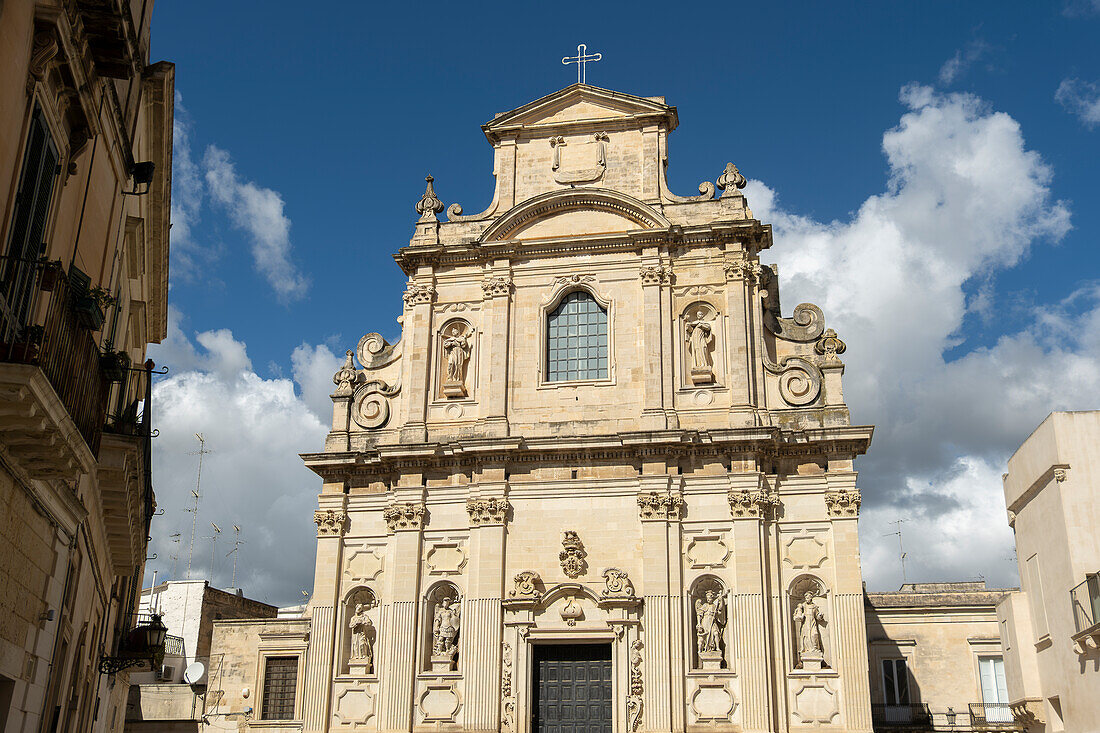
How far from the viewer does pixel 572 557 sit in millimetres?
20094

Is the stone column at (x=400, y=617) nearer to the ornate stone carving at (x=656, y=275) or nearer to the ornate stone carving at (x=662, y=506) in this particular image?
the ornate stone carving at (x=662, y=506)

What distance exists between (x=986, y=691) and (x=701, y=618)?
8809 millimetres

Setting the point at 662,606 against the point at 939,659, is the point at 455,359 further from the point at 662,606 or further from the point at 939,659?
the point at 939,659

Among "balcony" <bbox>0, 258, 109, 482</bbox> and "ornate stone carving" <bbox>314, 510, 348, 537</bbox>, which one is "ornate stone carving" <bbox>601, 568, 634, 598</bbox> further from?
"balcony" <bbox>0, 258, 109, 482</bbox>

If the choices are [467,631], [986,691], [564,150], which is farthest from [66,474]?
[986,691]

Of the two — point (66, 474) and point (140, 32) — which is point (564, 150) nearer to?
point (140, 32)

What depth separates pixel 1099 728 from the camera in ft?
50.2

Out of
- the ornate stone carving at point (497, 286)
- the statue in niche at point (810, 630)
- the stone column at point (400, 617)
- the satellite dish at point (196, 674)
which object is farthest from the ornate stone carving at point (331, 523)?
the statue in niche at point (810, 630)

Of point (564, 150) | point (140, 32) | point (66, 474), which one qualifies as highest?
point (564, 150)

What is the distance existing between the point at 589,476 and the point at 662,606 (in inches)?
116

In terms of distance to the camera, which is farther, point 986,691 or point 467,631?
point 986,691

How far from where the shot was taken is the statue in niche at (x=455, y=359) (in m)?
22.2

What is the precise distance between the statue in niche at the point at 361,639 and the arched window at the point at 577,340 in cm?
615

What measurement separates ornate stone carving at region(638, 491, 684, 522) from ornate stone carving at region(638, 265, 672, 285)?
4.56 meters
